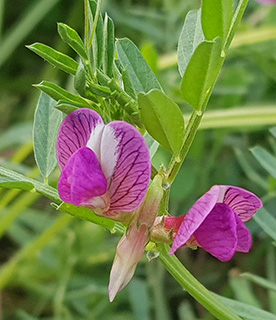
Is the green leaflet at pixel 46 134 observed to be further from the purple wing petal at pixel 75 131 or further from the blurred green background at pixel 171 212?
the blurred green background at pixel 171 212

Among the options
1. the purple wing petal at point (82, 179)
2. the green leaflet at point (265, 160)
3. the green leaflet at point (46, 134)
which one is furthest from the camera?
the green leaflet at point (265, 160)

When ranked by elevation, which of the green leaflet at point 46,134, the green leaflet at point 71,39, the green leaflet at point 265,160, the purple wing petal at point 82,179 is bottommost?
the green leaflet at point 265,160

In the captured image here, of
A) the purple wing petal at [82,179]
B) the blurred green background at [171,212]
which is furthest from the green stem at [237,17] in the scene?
the blurred green background at [171,212]

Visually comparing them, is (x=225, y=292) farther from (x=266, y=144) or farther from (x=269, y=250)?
(x=266, y=144)

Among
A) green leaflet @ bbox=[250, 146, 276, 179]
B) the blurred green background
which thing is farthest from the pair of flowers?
the blurred green background

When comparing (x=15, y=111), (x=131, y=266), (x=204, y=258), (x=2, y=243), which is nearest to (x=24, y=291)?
(x=2, y=243)

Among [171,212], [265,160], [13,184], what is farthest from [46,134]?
[171,212]

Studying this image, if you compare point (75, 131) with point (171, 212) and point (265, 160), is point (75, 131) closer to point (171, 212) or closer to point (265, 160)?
point (265, 160)

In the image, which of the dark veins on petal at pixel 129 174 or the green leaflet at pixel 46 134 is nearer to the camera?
the dark veins on petal at pixel 129 174
